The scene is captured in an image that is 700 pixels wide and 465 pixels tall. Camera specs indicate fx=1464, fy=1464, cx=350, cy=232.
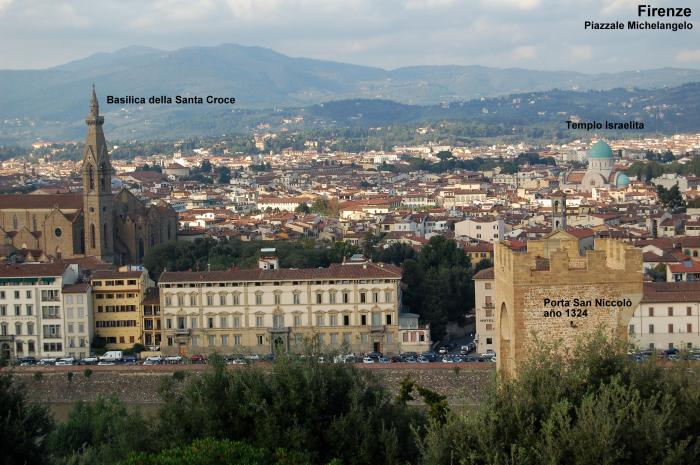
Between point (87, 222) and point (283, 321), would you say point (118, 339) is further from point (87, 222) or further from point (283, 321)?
point (87, 222)

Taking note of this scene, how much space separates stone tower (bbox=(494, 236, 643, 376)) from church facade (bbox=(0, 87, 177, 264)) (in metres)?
31.7

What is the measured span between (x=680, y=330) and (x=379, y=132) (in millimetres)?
157473

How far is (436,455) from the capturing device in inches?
451

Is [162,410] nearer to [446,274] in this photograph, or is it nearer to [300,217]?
[446,274]

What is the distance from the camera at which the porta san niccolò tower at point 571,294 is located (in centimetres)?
1211

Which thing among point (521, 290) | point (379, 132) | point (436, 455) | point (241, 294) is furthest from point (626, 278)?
point (379, 132)

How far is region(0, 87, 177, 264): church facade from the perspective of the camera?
144ft

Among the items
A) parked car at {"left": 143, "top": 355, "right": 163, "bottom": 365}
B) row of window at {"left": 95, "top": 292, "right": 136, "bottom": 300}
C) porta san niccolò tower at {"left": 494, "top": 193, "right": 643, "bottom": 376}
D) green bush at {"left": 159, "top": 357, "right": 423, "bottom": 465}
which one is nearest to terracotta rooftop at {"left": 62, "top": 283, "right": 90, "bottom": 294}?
row of window at {"left": 95, "top": 292, "right": 136, "bottom": 300}

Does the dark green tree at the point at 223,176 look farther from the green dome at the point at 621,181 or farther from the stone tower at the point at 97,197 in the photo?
the stone tower at the point at 97,197

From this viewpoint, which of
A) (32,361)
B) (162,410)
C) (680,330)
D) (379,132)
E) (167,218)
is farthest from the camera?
(379,132)

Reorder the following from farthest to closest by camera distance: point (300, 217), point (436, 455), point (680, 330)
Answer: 1. point (300, 217)
2. point (680, 330)
3. point (436, 455)

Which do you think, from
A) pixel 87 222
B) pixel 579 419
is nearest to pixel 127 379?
pixel 87 222

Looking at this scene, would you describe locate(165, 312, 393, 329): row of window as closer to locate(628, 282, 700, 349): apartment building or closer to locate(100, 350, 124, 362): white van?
locate(100, 350, 124, 362): white van

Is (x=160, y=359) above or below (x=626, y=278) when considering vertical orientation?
below
